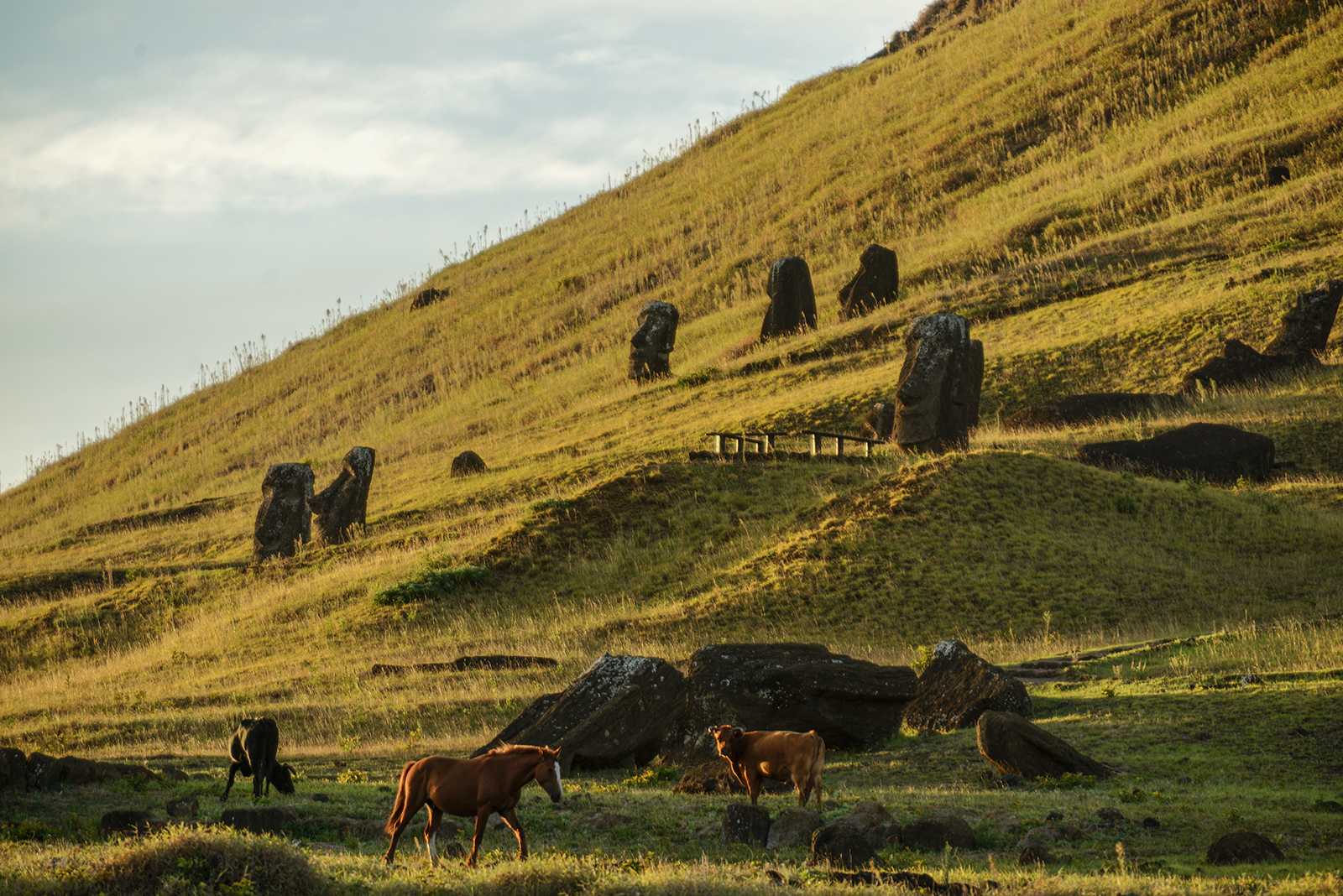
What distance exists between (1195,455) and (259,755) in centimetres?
2283

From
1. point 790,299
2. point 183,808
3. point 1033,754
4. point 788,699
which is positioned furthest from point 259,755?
point 790,299

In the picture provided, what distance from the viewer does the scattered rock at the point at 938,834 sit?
8.01 meters

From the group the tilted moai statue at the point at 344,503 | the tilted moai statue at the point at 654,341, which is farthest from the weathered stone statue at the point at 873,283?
the tilted moai statue at the point at 344,503

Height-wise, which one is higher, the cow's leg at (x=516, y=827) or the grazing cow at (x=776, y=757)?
the cow's leg at (x=516, y=827)

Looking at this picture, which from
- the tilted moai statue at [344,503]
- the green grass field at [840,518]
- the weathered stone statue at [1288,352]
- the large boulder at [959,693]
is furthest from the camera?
the tilted moai statue at [344,503]

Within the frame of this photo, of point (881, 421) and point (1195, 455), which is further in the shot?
point (881, 421)

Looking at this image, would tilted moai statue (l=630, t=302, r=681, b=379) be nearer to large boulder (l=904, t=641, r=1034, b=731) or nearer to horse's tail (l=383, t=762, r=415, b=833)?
large boulder (l=904, t=641, r=1034, b=731)

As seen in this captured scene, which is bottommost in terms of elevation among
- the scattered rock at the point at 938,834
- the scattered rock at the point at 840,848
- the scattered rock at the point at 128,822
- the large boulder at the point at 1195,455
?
the scattered rock at the point at 938,834

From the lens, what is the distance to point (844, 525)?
76.1ft

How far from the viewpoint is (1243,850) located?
290 inches

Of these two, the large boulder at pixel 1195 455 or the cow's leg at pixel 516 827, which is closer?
the cow's leg at pixel 516 827

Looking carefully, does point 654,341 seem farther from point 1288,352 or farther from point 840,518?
point 840,518

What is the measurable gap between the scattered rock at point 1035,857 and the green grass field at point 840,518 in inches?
10.2

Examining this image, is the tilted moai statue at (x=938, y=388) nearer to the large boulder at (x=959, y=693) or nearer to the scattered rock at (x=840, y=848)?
the large boulder at (x=959, y=693)
